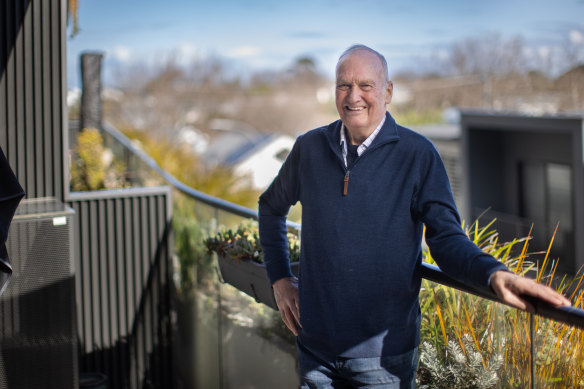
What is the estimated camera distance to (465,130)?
56.2 feet

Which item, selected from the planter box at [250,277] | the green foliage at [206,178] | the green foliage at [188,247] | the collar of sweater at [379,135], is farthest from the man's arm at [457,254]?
the green foliage at [206,178]

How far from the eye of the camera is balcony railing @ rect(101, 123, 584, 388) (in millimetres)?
1771

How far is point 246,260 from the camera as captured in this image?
3.06 metres

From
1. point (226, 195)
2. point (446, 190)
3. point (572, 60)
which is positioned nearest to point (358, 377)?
point (446, 190)

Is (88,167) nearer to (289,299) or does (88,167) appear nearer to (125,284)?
(125,284)

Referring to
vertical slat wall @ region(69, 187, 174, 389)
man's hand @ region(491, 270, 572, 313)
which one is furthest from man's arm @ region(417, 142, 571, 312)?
vertical slat wall @ region(69, 187, 174, 389)

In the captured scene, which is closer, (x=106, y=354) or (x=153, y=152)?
(x=106, y=354)

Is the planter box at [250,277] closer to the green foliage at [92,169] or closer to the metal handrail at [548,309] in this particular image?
the metal handrail at [548,309]

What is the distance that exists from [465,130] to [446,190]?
15.9m

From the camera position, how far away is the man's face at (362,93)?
76.3 inches

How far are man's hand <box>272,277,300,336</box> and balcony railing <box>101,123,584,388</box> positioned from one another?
0.44m

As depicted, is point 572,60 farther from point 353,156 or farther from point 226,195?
point 353,156

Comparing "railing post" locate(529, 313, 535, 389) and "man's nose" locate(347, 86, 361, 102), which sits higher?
"man's nose" locate(347, 86, 361, 102)

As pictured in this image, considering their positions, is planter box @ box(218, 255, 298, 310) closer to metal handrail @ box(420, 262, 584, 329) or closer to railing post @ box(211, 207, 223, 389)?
Answer: railing post @ box(211, 207, 223, 389)
